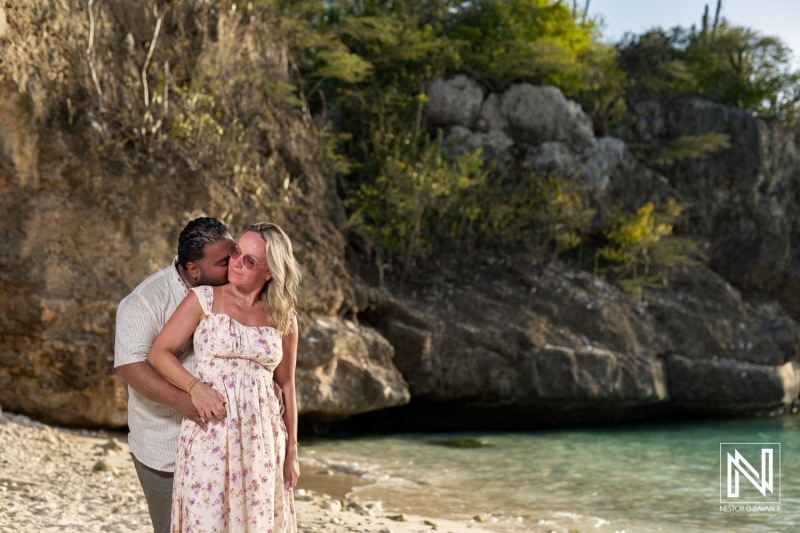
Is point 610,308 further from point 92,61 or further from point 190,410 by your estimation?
point 190,410

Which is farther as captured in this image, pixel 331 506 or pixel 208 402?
pixel 331 506

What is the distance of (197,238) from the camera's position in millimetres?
3404

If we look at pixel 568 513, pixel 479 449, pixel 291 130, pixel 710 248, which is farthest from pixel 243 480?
pixel 710 248

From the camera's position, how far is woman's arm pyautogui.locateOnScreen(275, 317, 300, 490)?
339cm

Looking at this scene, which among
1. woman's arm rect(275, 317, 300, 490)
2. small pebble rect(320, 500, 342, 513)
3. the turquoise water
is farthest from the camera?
the turquoise water

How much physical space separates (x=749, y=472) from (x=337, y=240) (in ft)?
19.0

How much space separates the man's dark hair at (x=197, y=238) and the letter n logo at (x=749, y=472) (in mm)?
6194

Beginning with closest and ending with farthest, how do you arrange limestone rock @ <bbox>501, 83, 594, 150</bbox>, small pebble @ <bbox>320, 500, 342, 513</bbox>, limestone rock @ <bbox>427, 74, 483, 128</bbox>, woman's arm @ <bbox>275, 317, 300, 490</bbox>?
woman's arm @ <bbox>275, 317, 300, 490</bbox>, small pebble @ <bbox>320, 500, 342, 513</bbox>, limestone rock @ <bbox>427, 74, 483, 128</bbox>, limestone rock @ <bbox>501, 83, 594, 150</bbox>

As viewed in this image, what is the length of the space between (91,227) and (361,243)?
468cm

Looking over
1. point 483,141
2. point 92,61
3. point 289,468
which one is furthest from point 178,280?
point 483,141

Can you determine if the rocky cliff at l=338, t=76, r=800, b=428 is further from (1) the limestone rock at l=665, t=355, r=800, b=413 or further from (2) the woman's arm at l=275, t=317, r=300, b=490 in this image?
(2) the woman's arm at l=275, t=317, r=300, b=490

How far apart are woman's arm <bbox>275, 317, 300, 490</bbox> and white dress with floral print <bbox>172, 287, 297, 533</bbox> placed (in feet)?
0.32

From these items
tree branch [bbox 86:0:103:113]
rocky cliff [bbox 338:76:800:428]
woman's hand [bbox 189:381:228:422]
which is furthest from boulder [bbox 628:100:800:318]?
woman's hand [bbox 189:381:228:422]

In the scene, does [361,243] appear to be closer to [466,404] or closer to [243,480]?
[466,404]
